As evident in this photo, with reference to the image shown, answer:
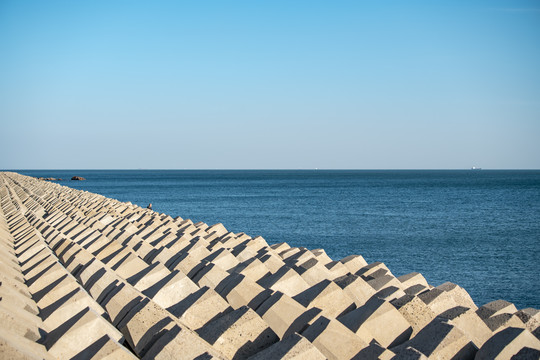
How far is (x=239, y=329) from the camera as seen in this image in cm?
373

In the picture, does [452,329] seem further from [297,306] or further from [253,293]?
[253,293]

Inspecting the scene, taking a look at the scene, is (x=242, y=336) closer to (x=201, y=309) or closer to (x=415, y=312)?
(x=201, y=309)

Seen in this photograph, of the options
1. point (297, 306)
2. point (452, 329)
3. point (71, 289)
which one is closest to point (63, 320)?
point (71, 289)

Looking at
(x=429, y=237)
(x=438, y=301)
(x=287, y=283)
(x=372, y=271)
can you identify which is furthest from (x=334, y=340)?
(x=429, y=237)

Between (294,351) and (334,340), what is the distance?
1.68 ft

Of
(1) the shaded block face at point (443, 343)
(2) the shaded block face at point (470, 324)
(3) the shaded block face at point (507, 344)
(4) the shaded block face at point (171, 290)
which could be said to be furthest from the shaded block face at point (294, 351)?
(4) the shaded block face at point (171, 290)

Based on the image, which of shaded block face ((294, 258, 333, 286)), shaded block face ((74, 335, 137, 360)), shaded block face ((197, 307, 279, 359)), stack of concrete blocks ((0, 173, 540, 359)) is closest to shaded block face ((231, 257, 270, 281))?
stack of concrete blocks ((0, 173, 540, 359))

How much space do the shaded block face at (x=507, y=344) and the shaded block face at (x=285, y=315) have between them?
120 centimetres

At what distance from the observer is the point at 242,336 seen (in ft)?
12.2

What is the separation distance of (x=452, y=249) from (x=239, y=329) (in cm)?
1669

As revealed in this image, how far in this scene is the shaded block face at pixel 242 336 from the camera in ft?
12.1

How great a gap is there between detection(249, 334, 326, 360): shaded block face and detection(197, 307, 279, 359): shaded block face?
0.46 metres

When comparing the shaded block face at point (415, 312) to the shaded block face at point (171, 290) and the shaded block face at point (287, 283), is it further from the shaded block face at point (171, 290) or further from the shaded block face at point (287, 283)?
the shaded block face at point (171, 290)

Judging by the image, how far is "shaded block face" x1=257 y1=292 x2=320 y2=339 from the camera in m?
4.10
